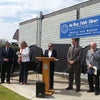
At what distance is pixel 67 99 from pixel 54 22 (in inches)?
350

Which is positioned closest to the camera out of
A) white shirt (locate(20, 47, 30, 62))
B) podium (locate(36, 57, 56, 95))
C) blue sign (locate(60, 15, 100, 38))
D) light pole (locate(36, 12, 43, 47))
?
podium (locate(36, 57, 56, 95))

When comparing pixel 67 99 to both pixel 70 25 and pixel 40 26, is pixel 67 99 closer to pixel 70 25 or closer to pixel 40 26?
→ pixel 70 25

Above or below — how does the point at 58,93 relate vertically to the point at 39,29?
below

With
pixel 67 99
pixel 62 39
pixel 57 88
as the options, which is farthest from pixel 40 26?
pixel 67 99

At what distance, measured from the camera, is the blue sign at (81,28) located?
1584 cm

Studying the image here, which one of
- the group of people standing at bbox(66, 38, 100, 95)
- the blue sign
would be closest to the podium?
the group of people standing at bbox(66, 38, 100, 95)

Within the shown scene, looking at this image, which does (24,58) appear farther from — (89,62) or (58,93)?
(89,62)

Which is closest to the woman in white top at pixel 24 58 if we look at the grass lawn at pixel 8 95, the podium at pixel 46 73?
the grass lawn at pixel 8 95

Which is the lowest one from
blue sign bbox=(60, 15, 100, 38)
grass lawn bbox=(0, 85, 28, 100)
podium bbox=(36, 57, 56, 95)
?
grass lawn bbox=(0, 85, 28, 100)

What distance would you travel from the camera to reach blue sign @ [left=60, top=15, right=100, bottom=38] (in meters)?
15.8

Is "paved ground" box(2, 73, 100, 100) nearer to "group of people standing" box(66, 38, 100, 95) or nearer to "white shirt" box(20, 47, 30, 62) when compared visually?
"group of people standing" box(66, 38, 100, 95)

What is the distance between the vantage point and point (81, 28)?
17000 millimetres

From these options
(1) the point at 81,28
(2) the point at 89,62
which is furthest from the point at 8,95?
(1) the point at 81,28

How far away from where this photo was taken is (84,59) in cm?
1471
